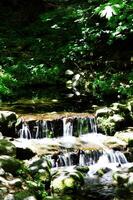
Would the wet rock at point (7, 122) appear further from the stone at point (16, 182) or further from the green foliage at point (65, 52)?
the stone at point (16, 182)

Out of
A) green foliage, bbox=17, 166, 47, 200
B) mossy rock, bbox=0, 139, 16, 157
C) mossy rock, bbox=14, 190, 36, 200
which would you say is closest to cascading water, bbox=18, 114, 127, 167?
mossy rock, bbox=0, 139, 16, 157

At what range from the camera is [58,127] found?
1264 centimetres

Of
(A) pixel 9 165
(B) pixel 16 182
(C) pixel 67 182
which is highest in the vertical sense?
(A) pixel 9 165

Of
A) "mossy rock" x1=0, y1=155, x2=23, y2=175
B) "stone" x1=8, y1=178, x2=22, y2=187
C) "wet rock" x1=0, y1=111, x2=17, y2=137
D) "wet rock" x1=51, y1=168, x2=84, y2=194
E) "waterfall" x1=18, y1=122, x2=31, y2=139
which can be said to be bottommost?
"wet rock" x1=51, y1=168, x2=84, y2=194

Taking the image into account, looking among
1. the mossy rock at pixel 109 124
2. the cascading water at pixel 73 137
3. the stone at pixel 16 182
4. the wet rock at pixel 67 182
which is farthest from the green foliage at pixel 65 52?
the stone at pixel 16 182

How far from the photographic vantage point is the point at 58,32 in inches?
820

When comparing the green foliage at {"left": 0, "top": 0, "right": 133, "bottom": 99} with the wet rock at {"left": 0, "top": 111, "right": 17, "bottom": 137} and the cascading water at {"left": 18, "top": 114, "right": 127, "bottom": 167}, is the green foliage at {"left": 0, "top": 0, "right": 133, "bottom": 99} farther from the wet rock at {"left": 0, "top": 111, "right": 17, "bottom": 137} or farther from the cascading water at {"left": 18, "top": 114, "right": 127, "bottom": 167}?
the wet rock at {"left": 0, "top": 111, "right": 17, "bottom": 137}

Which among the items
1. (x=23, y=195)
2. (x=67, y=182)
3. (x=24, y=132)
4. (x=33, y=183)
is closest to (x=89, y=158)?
(x=67, y=182)

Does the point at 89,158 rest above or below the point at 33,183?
above

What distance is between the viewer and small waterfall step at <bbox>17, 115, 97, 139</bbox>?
40.5ft

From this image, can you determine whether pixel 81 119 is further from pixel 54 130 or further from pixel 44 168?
pixel 44 168

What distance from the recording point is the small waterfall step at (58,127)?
12.4 m

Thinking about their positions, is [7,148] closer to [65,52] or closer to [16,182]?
[16,182]

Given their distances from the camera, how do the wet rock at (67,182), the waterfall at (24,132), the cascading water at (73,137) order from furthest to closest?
1. the waterfall at (24,132)
2. the cascading water at (73,137)
3. the wet rock at (67,182)
